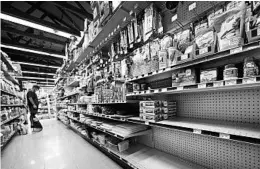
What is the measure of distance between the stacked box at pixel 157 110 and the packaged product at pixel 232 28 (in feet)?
2.60

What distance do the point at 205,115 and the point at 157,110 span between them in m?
0.56

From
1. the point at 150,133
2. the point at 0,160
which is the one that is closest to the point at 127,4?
the point at 150,133

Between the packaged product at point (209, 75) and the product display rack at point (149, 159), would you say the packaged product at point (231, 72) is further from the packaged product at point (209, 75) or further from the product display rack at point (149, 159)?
the product display rack at point (149, 159)

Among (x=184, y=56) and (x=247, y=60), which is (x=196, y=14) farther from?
(x=247, y=60)

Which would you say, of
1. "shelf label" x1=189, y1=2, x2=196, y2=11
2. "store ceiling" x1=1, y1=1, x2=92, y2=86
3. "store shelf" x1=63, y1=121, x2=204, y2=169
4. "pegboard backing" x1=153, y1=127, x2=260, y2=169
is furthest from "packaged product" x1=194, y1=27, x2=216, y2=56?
"store ceiling" x1=1, y1=1, x2=92, y2=86

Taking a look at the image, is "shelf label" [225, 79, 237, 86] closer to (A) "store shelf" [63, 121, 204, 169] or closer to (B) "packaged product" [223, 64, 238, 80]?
(B) "packaged product" [223, 64, 238, 80]

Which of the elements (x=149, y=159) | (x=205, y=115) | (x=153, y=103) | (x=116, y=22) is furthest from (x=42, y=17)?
(x=205, y=115)

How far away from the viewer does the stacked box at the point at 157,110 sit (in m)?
1.34

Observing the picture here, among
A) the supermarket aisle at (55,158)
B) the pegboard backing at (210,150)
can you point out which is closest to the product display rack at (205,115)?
the pegboard backing at (210,150)

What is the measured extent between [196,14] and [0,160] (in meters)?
4.30

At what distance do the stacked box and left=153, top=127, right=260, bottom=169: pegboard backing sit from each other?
1.29 feet

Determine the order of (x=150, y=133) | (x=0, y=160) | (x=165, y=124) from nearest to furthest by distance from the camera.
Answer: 1. (x=165, y=124)
2. (x=150, y=133)
3. (x=0, y=160)

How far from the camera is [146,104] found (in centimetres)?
143

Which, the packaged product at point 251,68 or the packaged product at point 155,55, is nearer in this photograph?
the packaged product at point 251,68
